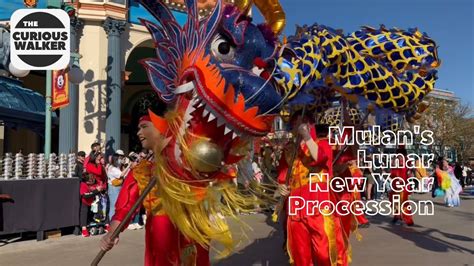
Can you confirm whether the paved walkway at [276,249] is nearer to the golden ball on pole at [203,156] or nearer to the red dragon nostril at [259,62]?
the golden ball on pole at [203,156]

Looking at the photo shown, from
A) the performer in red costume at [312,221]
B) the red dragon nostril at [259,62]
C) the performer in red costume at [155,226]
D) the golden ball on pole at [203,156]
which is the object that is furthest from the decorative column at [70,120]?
the red dragon nostril at [259,62]

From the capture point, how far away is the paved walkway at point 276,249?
6421 mm

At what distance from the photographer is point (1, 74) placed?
A: 49.6ft

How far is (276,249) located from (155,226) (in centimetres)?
416

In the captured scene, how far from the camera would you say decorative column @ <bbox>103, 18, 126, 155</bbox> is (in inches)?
532

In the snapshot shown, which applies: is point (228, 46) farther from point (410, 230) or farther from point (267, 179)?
point (410, 230)

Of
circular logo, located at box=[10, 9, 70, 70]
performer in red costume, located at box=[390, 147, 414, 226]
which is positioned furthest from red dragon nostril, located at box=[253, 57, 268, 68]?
performer in red costume, located at box=[390, 147, 414, 226]

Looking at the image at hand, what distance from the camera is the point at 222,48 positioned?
3.09 metres

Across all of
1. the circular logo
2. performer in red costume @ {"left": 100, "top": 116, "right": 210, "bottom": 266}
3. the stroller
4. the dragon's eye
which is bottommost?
the stroller

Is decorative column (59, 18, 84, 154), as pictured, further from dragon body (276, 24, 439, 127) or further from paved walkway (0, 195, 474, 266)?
dragon body (276, 24, 439, 127)

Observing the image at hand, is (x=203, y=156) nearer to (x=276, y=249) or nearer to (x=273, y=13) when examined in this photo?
(x=273, y=13)

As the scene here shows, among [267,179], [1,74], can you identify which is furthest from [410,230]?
[1,74]

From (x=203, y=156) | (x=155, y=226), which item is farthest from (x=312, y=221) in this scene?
(x=203, y=156)

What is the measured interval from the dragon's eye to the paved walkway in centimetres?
344
